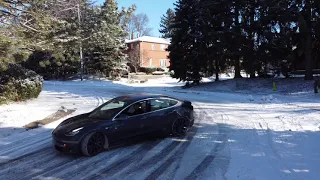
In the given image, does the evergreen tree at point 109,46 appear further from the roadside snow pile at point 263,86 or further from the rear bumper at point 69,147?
the rear bumper at point 69,147

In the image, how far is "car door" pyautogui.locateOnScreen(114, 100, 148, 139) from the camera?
789cm

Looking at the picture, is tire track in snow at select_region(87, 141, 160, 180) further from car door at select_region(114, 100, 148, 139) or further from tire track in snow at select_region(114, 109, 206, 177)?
car door at select_region(114, 100, 148, 139)

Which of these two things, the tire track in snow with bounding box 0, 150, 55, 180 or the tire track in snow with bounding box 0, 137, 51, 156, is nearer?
the tire track in snow with bounding box 0, 150, 55, 180

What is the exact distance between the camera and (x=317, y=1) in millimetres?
22578

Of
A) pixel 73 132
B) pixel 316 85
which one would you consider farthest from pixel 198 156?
pixel 316 85

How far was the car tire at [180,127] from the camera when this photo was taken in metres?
9.18

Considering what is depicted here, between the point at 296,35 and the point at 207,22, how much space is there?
302 inches

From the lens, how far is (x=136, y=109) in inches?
332

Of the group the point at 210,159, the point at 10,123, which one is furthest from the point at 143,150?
the point at 10,123

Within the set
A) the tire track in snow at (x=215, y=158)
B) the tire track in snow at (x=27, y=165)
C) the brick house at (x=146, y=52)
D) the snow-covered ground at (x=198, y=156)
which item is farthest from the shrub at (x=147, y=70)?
the tire track in snow at (x=27, y=165)

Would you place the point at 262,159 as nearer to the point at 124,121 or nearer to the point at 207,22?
the point at 124,121

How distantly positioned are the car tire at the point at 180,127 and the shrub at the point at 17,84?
1129 centimetres

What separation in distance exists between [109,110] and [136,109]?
763mm

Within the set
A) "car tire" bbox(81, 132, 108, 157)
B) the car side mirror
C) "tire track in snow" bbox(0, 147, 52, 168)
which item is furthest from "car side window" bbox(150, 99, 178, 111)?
"tire track in snow" bbox(0, 147, 52, 168)
